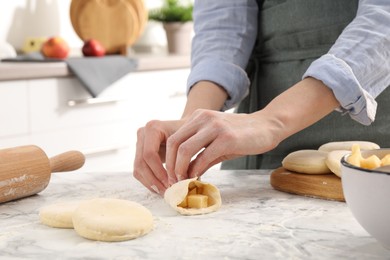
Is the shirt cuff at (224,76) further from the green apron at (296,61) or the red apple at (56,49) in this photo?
the red apple at (56,49)

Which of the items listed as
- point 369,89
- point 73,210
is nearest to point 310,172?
point 369,89

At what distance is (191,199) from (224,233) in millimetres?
130

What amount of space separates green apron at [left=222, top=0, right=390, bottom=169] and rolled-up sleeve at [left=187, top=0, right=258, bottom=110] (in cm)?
5

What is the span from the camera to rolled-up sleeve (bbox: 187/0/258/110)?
1.39 meters

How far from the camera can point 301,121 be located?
3.62ft

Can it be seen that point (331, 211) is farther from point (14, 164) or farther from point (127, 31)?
point (127, 31)

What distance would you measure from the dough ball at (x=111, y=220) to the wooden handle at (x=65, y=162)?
0.27 meters

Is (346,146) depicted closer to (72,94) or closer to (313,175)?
(313,175)

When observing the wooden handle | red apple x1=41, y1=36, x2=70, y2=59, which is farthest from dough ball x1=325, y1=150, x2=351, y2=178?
red apple x1=41, y1=36, x2=70, y2=59

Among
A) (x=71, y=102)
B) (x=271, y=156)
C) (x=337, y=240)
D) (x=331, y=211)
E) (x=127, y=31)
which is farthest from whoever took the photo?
(x=127, y=31)

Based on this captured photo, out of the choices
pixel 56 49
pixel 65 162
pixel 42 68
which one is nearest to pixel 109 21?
pixel 56 49

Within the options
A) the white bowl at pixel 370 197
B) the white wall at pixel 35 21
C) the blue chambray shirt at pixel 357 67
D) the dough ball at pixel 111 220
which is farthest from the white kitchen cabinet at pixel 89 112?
the white bowl at pixel 370 197

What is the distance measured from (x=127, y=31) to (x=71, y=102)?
58cm

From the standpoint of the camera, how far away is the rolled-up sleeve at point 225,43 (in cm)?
139
